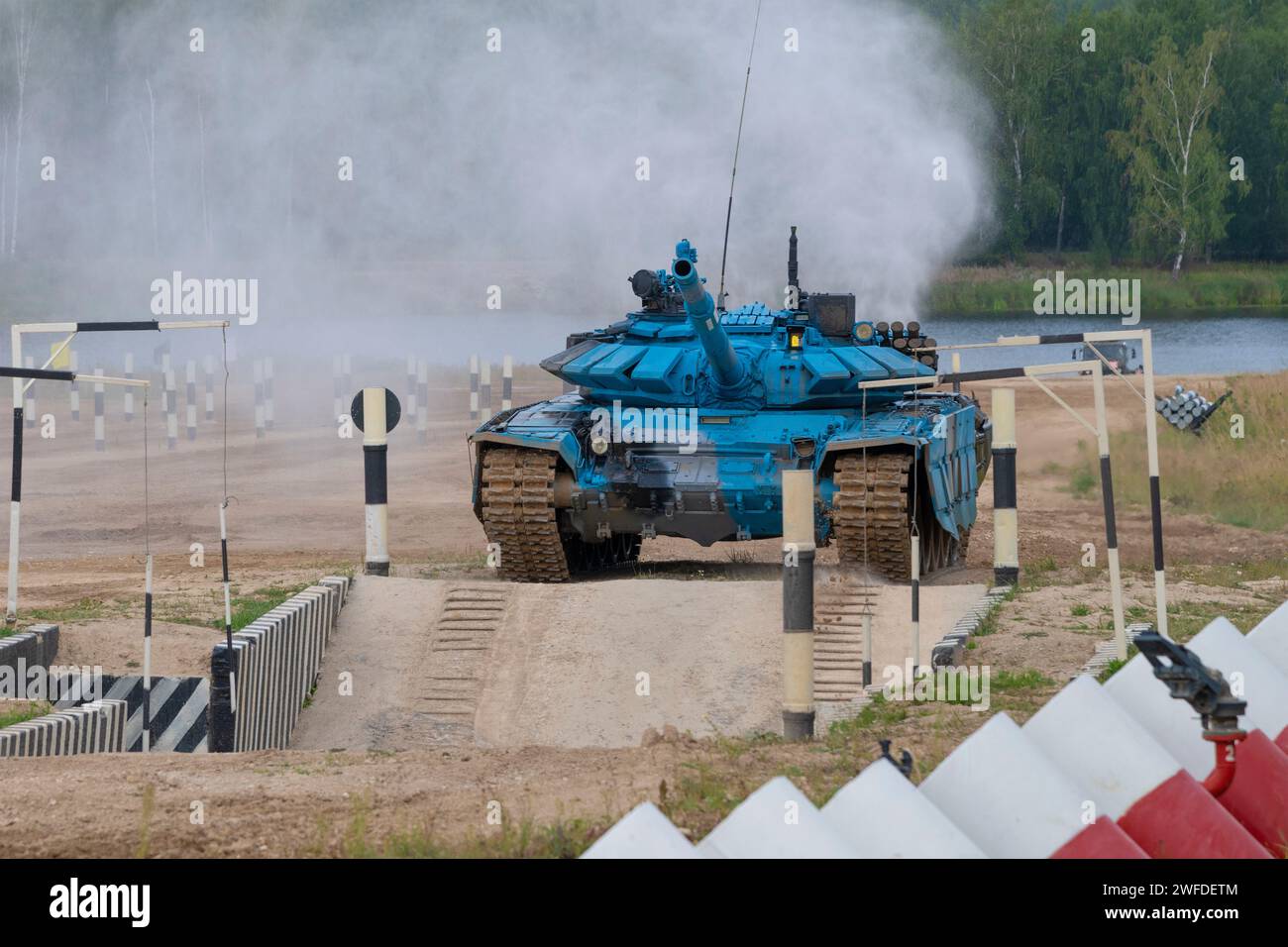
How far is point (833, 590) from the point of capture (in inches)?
611

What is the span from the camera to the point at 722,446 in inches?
665

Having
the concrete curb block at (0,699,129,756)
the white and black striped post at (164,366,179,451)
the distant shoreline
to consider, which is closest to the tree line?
the distant shoreline

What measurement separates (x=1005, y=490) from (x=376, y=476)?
475cm

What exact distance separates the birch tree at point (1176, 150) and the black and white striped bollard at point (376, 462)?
38.5 m

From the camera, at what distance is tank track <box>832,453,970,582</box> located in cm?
1575

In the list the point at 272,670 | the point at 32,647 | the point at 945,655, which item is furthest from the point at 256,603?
the point at 945,655

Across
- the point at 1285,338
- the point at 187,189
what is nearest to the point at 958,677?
the point at 187,189

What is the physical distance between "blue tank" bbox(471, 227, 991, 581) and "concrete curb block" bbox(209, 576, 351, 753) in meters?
2.20

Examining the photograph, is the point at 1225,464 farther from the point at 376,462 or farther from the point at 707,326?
the point at 376,462

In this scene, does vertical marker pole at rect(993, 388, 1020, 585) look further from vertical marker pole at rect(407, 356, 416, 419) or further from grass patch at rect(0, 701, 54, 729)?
vertical marker pole at rect(407, 356, 416, 419)

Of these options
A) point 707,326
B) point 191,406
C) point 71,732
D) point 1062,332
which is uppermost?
point 1062,332

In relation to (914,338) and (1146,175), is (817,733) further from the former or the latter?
(1146,175)
